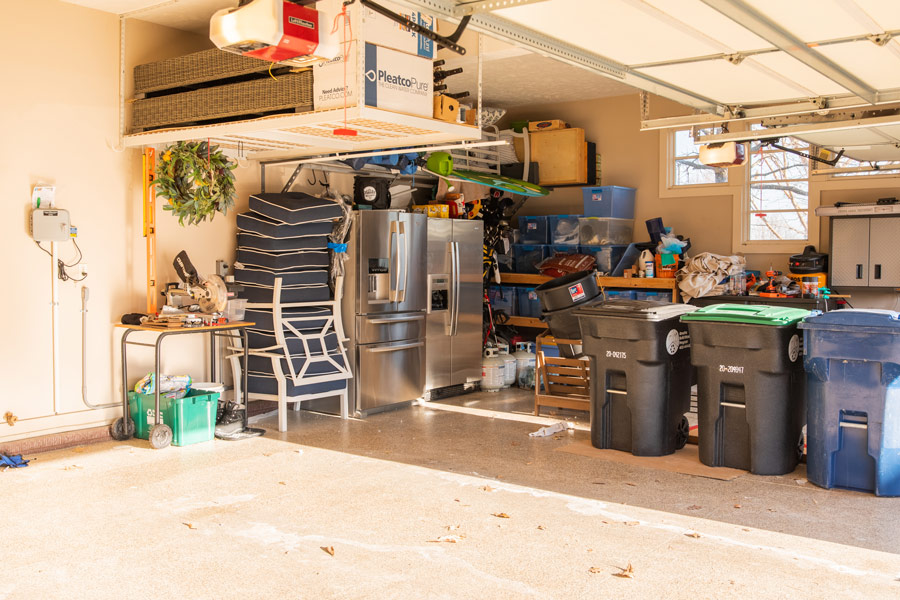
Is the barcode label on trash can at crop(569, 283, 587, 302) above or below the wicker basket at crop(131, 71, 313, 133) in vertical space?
below

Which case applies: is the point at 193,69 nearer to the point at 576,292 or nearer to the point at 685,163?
the point at 576,292

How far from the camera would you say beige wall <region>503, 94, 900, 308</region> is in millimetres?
8055

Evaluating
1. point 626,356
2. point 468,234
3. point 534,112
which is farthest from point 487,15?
point 534,112

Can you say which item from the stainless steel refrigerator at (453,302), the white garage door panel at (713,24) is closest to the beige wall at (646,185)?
the stainless steel refrigerator at (453,302)

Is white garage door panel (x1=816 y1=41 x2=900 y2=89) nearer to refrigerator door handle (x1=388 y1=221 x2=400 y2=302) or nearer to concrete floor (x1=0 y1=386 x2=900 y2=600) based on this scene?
concrete floor (x1=0 y1=386 x2=900 y2=600)

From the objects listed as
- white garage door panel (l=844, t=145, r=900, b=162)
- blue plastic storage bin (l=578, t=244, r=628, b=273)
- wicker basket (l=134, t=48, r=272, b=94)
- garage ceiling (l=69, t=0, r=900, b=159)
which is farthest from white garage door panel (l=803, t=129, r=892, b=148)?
wicker basket (l=134, t=48, r=272, b=94)

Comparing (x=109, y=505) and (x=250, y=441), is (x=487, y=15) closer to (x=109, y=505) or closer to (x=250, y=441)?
(x=109, y=505)

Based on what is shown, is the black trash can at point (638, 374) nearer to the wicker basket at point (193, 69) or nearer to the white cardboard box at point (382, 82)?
the white cardboard box at point (382, 82)

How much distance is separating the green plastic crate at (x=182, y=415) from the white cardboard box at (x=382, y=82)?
250 centimetres

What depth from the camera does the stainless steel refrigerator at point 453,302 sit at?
807 centimetres

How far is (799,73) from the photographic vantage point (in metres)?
4.25

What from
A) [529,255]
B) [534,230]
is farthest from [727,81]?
[529,255]

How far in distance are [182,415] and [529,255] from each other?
15.6ft

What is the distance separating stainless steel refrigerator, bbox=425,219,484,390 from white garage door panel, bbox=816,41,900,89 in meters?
4.37
